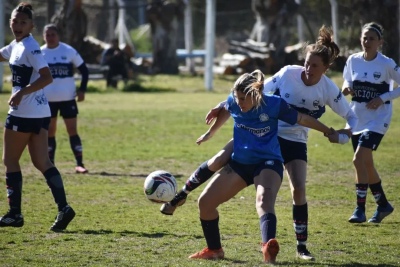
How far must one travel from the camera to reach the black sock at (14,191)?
8.00m

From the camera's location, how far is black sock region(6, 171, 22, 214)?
8000 millimetres

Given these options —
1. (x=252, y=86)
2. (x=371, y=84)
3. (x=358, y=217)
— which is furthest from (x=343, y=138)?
(x=371, y=84)

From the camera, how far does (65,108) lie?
12.2 metres

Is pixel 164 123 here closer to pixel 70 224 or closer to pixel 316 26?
pixel 70 224

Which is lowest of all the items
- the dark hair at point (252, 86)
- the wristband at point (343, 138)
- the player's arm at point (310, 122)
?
the wristband at point (343, 138)

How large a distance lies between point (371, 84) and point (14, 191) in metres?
3.83

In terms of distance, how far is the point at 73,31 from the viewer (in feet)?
104

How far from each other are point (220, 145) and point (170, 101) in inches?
342

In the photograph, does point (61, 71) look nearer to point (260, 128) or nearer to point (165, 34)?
point (260, 128)

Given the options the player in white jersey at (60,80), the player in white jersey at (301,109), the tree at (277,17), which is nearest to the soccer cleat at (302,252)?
the player in white jersey at (301,109)

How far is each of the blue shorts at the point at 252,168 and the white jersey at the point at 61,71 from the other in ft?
19.5

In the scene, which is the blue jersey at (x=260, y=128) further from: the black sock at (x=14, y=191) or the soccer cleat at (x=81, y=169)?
the soccer cleat at (x=81, y=169)

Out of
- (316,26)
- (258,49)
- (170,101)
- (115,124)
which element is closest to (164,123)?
(115,124)

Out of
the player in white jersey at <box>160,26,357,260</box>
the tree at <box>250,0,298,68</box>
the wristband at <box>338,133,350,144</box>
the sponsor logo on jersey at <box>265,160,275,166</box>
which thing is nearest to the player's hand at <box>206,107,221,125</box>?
the player in white jersey at <box>160,26,357,260</box>
